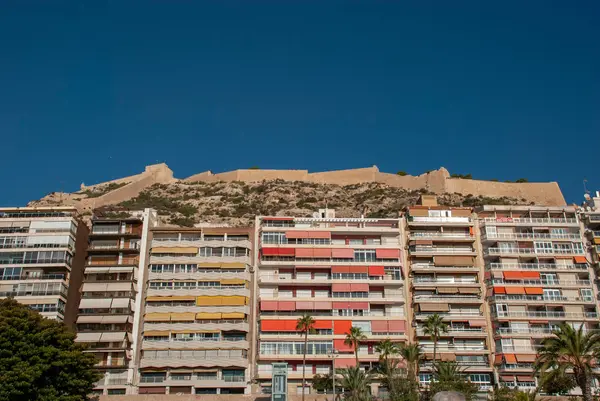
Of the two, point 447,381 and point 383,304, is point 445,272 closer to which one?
point 383,304

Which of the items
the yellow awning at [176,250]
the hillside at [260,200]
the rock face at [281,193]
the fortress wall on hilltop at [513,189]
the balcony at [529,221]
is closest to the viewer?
the yellow awning at [176,250]

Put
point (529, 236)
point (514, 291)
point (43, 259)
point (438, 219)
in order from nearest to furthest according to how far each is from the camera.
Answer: point (43, 259)
point (514, 291)
point (529, 236)
point (438, 219)

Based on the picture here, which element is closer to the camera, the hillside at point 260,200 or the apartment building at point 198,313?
the apartment building at point 198,313

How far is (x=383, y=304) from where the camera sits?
7050 centimetres

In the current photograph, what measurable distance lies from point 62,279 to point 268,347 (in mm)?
21042

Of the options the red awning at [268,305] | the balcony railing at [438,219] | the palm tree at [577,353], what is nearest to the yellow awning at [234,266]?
the red awning at [268,305]

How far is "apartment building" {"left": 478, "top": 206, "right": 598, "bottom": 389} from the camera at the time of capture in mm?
68250

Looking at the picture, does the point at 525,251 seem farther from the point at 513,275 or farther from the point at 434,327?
the point at 434,327

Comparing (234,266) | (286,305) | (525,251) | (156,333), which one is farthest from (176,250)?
(525,251)

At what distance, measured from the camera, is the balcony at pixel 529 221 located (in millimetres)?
74938

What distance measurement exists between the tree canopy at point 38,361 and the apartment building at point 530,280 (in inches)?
1493

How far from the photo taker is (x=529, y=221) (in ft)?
248

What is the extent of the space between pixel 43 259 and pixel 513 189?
87.6m

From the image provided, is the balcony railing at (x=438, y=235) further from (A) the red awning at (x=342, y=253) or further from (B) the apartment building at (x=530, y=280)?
(A) the red awning at (x=342, y=253)
